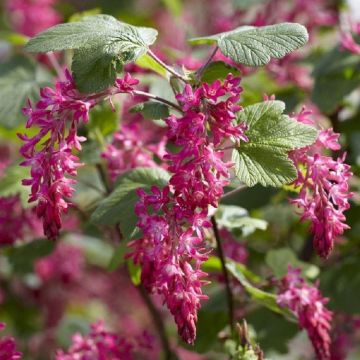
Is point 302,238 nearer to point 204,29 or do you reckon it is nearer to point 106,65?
point 106,65

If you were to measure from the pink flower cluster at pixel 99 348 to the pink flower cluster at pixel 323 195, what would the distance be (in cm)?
57

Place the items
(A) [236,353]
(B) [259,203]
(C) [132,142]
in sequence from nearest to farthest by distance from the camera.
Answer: (A) [236,353]
(C) [132,142]
(B) [259,203]

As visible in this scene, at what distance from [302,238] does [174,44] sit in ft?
3.86

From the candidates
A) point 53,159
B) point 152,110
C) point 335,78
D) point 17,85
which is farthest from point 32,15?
point 53,159

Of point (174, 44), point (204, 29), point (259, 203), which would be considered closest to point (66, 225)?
point (259, 203)

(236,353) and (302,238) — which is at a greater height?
(236,353)

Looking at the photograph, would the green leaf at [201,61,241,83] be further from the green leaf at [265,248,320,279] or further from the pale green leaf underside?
the green leaf at [265,248,320,279]

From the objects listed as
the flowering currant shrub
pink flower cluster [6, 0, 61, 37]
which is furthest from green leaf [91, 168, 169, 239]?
pink flower cluster [6, 0, 61, 37]

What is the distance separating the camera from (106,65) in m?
1.19

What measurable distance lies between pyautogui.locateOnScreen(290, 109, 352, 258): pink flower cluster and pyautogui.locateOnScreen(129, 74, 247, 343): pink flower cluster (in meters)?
0.13

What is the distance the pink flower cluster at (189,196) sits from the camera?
113 centimetres

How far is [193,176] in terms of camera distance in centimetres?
113

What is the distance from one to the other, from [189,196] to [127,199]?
271mm

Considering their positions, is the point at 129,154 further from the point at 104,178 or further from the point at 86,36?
the point at 86,36
